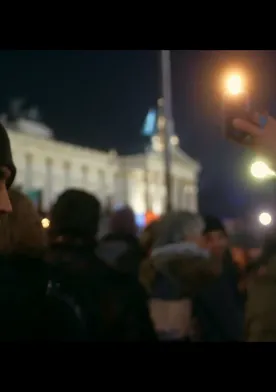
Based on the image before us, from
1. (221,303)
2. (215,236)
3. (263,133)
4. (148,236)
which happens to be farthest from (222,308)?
(263,133)

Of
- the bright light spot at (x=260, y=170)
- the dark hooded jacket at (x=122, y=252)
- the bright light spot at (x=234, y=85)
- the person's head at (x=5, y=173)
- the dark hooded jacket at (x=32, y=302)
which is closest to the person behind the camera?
the person's head at (x=5, y=173)

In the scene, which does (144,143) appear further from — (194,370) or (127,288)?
(194,370)

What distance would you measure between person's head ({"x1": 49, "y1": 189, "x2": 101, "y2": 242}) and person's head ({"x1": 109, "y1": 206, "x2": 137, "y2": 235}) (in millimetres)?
103

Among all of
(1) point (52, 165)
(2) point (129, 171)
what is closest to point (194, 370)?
(2) point (129, 171)

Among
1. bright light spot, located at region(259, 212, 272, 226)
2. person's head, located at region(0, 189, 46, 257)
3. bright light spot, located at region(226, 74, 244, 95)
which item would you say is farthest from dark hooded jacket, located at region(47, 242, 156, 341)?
bright light spot, located at region(226, 74, 244, 95)

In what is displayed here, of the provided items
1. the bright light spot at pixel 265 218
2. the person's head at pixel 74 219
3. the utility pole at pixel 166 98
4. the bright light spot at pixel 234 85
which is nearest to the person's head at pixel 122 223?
the person's head at pixel 74 219

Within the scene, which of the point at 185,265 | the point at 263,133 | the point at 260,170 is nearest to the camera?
the point at 263,133

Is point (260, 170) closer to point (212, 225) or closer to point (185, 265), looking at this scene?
point (212, 225)

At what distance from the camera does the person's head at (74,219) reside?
1628mm

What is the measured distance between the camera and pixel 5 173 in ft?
4.71

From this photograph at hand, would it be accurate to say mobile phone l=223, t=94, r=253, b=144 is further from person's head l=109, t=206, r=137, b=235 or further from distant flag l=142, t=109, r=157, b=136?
person's head l=109, t=206, r=137, b=235

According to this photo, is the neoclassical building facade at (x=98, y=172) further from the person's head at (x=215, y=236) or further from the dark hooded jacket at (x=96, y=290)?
the dark hooded jacket at (x=96, y=290)

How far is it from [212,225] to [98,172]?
1.44 ft

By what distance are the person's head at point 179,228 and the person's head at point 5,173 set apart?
542 millimetres
